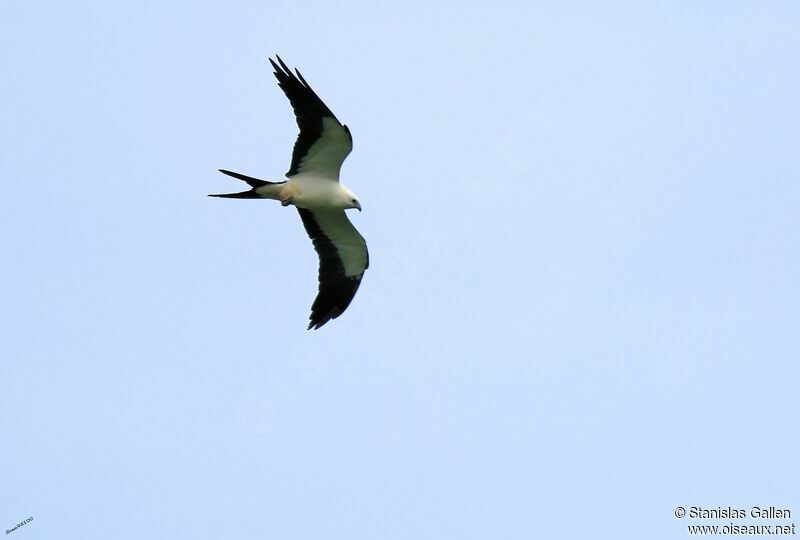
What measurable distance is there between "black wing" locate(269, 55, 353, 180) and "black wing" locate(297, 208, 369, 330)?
948 mm

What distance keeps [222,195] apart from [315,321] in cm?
254

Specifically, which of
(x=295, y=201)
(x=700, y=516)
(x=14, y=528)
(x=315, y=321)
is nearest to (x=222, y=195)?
(x=295, y=201)

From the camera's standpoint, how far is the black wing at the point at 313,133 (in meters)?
14.0

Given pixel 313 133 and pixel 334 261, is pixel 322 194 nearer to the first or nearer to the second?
pixel 313 133

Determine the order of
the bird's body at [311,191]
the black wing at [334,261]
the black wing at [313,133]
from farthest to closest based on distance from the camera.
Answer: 1. the black wing at [334,261]
2. the bird's body at [311,191]
3. the black wing at [313,133]

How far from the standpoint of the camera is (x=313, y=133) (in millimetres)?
14422

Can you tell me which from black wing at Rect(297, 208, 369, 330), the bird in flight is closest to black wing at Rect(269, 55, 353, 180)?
the bird in flight

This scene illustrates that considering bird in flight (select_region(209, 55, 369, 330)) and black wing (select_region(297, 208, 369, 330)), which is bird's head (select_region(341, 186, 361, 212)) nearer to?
bird in flight (select_region(209, 55, 369, 330))

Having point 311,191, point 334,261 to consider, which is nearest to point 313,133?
point 311,191

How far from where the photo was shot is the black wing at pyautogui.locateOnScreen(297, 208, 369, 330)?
51.9ft

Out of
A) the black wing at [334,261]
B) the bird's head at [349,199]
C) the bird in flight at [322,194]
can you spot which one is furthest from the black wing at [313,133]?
the black wing at [334,261]

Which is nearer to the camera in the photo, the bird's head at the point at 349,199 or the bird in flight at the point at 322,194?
the bird in flight at the point at 322,194

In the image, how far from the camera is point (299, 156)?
14766 millimetres

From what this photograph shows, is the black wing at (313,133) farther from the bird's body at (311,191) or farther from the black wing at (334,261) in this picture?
the black wing at (334,261)
